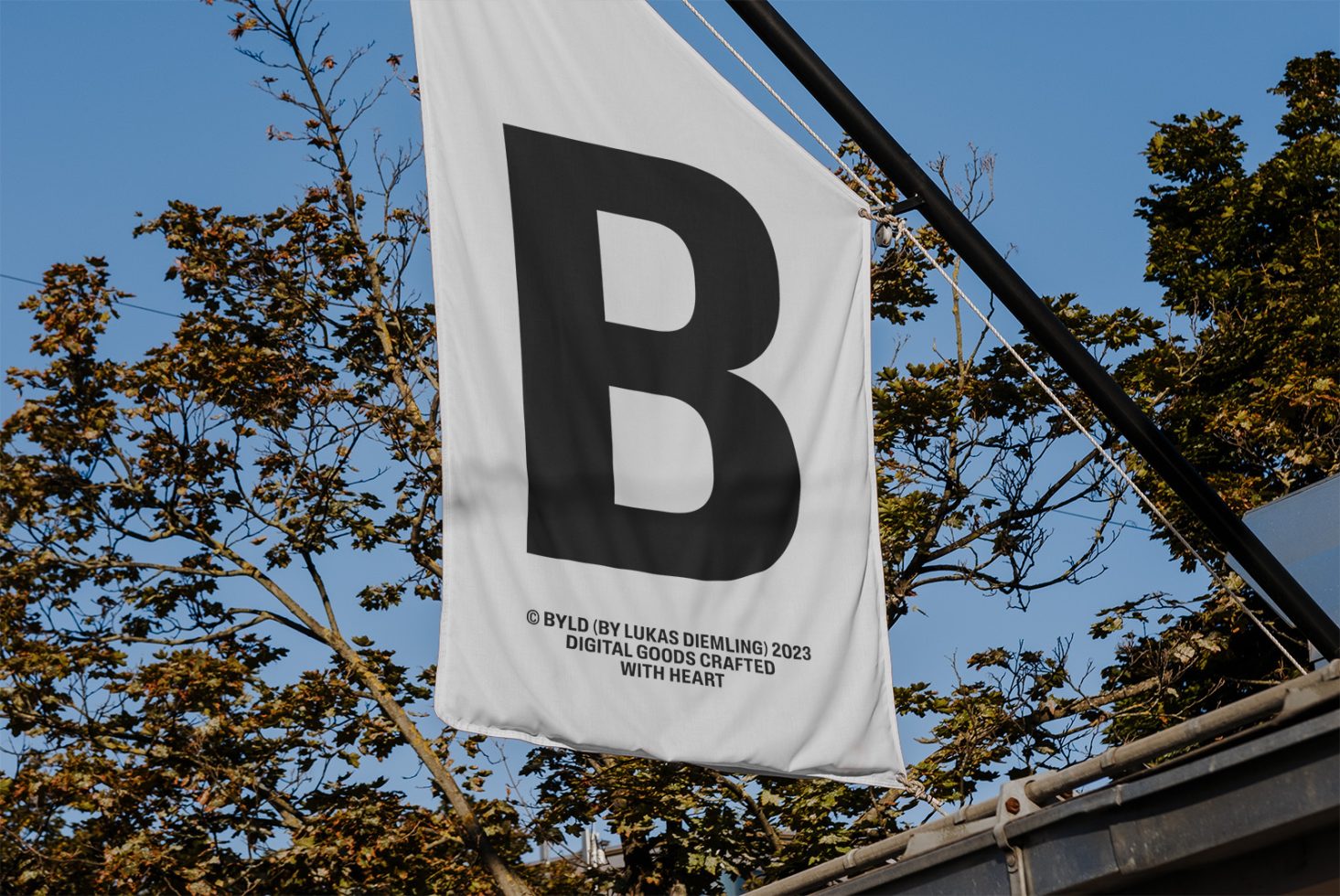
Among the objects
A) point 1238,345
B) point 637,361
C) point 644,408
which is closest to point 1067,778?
point 644,408

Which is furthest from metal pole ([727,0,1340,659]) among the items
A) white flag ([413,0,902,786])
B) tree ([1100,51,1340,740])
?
tree ([1100,51,1340,740])

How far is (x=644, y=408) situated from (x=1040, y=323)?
51.1 inches

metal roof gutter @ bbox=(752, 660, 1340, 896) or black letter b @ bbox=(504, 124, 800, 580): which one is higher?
black letter b @ bbox=(504, 124, 800, 580)

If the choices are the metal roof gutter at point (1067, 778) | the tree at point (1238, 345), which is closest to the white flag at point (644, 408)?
the metal roof gutter at point (1067, 778)

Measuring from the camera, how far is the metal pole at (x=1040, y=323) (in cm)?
461

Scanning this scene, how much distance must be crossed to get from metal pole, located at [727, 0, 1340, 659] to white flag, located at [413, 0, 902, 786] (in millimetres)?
474

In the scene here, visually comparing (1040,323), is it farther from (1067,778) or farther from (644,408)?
(1067,778)

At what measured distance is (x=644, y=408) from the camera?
14.9 ft

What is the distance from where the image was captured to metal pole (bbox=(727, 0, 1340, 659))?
4.61m

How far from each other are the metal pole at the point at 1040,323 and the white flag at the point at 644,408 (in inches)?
18.7

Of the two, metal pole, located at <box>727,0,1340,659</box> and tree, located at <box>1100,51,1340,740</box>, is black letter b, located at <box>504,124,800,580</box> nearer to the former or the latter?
metal pole, located at <box>727,0,1340,659</box>

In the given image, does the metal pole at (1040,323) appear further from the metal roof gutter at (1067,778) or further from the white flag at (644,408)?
the metal roof gutter at (1067,778)

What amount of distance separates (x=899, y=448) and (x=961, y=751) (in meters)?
3.22

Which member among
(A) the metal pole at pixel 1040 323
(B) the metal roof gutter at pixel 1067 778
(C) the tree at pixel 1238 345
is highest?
(C) the tree at pixel 1238 345
